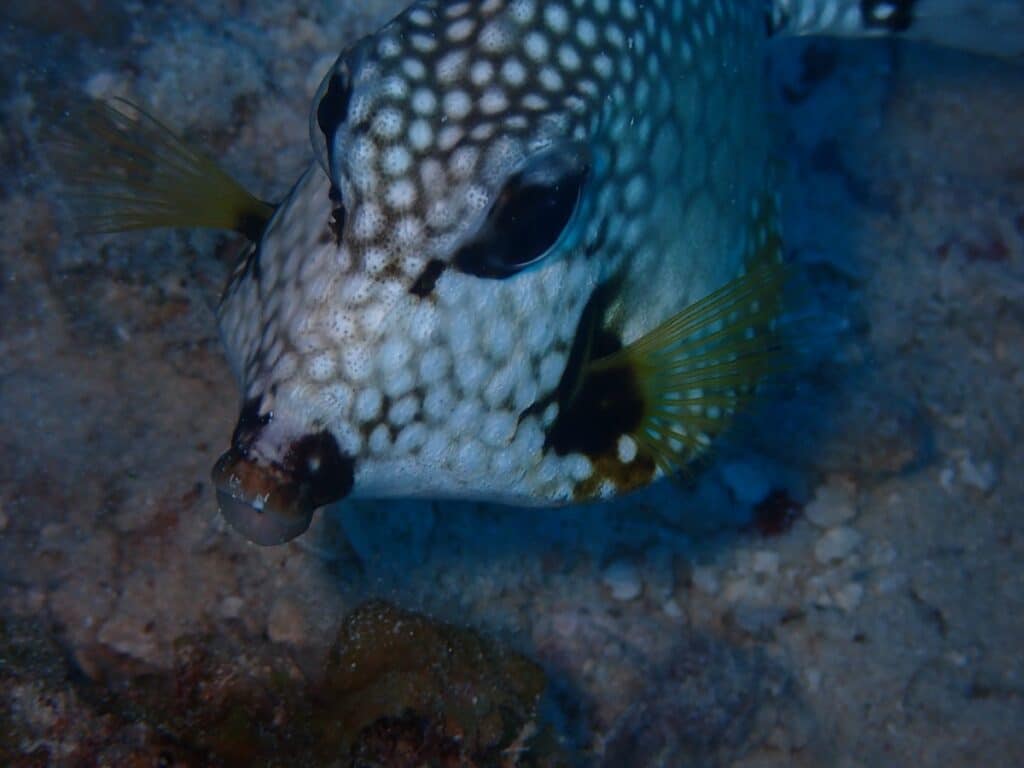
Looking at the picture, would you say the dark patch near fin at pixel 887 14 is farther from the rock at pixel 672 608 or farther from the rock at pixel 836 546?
the rock at pixel 672 608

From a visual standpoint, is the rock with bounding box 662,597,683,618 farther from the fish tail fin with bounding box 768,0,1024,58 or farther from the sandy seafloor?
→ the fish tail fin with bounding box 768,0,1024,58

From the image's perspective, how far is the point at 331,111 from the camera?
2.09 meters

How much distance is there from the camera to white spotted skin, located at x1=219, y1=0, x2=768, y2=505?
2.01 m

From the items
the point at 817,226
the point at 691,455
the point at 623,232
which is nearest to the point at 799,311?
the point at 817,226

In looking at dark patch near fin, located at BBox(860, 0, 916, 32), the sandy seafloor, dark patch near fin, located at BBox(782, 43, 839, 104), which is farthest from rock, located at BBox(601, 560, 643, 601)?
dark patch near fin, located at BBox(782, 43, 839, 104)

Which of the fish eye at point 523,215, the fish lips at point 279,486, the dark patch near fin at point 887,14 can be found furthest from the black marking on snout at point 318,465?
the dark patch near fin at point 887,14

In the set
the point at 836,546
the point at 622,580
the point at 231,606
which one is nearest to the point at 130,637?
the point at 231,606

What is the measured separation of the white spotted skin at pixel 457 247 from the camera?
2006 millimetres

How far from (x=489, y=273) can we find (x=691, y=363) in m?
0.75

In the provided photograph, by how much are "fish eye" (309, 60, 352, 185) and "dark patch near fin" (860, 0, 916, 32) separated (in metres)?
2.36

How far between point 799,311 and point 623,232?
188 centimetres

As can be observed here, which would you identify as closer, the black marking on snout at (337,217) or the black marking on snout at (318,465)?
the black marking on snout at (318,465)

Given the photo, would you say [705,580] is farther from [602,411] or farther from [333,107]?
[333,107]

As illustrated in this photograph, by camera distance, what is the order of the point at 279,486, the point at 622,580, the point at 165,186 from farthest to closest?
1. the point at 622,580
2. the point at 165,186
3. the point at 279,486
